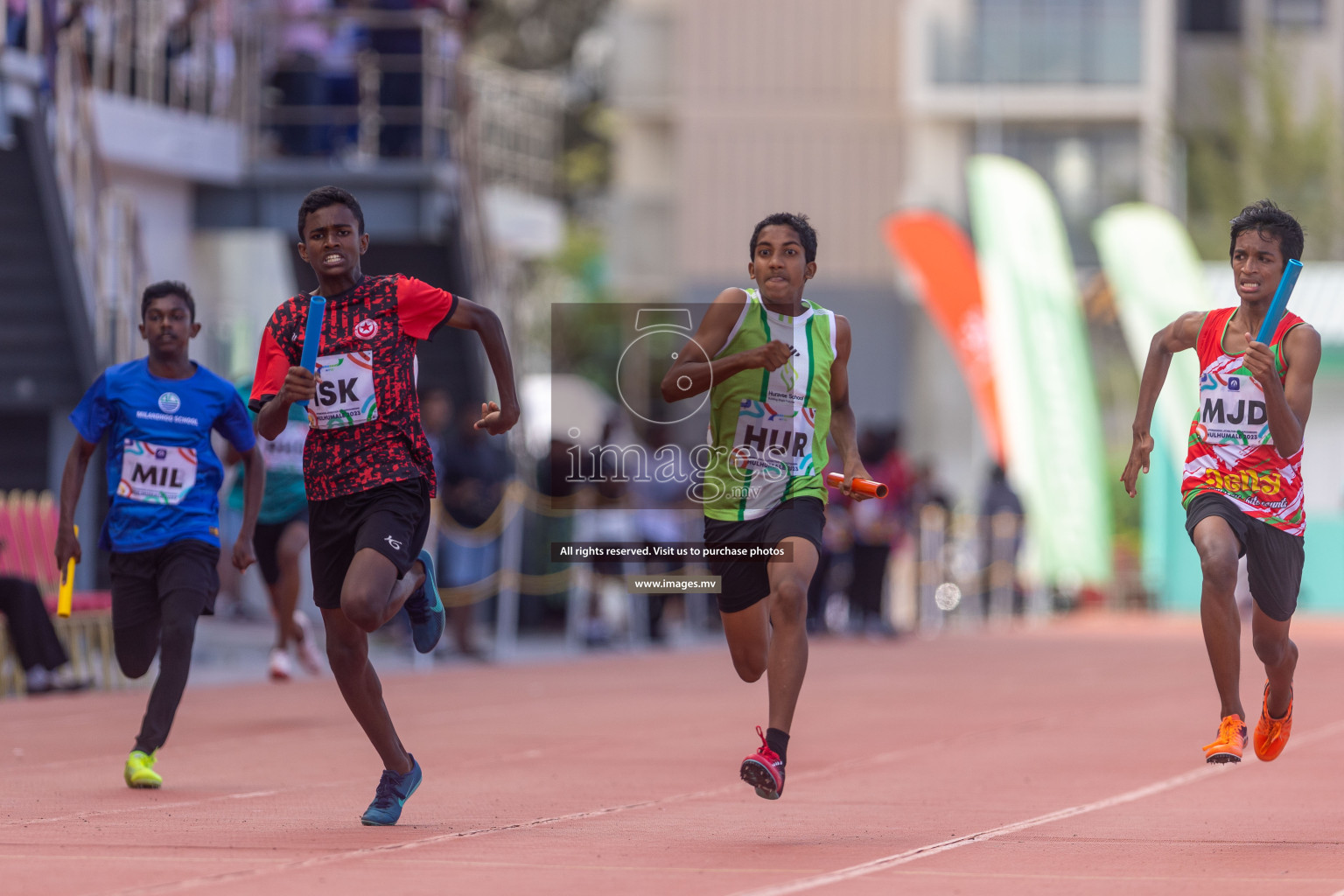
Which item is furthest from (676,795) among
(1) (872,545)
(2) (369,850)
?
(1) (872,545)

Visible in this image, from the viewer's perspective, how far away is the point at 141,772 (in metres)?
8.91

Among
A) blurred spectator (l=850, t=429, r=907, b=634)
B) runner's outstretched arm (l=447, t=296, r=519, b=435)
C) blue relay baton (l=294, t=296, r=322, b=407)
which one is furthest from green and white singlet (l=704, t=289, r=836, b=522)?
blurred spectator (l=850, t=429, r=907, b=634)

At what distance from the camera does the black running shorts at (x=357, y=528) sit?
750 cm

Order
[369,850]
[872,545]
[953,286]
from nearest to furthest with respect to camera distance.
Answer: [369,850] < [872,545] < [953,286]

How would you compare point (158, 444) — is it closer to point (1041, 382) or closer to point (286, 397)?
point (286, 397)

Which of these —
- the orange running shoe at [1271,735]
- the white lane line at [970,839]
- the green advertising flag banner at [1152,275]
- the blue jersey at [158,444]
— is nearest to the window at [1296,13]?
the green advertising flag banner at [1152,275]

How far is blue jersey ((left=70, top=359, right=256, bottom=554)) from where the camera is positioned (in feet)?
30.7

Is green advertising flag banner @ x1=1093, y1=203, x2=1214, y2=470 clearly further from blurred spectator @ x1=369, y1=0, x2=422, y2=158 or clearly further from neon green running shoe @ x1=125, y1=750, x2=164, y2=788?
neon green running shoe @ x1=125, y1=750, x2=164, y2=788

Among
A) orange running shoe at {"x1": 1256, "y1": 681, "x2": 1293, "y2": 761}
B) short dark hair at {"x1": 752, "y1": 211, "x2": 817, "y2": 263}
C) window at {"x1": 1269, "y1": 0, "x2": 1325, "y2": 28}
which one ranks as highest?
window at {"x1": 1269, "y1": 0, "x2": 1325, "y2": 28}

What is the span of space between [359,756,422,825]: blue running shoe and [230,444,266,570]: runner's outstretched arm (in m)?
1.43

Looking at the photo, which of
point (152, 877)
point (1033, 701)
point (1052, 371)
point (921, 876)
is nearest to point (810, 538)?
point (921, 876)

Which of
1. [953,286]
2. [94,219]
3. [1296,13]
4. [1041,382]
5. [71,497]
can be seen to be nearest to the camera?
[71,497]

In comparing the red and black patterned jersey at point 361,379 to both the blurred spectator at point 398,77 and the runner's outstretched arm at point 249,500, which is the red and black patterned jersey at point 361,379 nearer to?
the runner's outstretched arm at point 249,500

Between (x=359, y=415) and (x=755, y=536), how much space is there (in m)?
1.47
